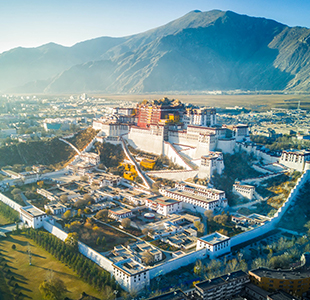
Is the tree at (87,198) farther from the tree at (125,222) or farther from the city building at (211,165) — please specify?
the city building at (211,165)

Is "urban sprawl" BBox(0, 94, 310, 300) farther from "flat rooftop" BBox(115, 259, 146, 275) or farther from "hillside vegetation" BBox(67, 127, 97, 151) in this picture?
"hillside vegetation" BBox(67, 127, 97, 151)

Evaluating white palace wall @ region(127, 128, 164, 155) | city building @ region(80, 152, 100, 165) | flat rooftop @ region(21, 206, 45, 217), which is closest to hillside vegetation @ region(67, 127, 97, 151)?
city building @ region(80, 152, 100, 165)

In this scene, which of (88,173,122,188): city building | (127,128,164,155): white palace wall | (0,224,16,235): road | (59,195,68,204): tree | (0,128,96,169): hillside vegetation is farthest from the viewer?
(0,128,96,169): hillside vegetation

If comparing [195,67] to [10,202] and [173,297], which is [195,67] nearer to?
[10,202]

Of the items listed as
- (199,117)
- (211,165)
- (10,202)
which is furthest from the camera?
(199,117)

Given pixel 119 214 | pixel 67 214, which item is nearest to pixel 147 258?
pixel 119 214

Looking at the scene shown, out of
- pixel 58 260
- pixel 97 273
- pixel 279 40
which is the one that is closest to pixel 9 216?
pixel 58 260
